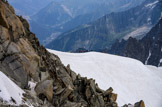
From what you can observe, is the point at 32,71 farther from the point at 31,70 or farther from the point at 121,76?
the point at 121,76

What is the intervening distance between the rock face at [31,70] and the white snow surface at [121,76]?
1290 centimetres

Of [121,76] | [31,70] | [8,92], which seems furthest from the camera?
[121,76]

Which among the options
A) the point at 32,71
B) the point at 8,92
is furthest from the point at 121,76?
the point at 8,92

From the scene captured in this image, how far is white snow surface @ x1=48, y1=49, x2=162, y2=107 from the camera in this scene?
34812 millimetres

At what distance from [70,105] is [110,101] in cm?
836

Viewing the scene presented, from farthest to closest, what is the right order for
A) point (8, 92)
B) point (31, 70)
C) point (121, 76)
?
point (121, 76)
point (31, 70)
point (8, 92)

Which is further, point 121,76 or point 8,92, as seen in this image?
point 121,76

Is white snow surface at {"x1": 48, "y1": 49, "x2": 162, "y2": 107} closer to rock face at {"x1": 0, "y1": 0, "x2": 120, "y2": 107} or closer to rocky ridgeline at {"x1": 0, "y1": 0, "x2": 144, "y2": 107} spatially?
rock face at {"x1": 0, "y1": 0, "x2": 120, "y2": 107}

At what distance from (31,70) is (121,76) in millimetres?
25755

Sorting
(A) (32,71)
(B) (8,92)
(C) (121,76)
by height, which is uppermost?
(C) (121,76)

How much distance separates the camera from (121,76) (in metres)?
39.5

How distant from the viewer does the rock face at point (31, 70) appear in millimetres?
15794

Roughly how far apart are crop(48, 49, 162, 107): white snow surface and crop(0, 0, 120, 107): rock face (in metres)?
12.9

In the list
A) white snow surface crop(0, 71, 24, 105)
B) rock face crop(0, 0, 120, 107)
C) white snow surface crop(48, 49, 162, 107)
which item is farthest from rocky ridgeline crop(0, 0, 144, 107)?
white snow surface crop(48, 49, 162, 107)
